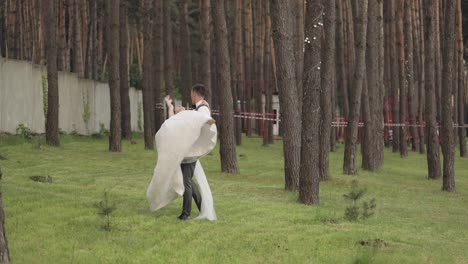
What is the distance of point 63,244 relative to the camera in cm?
1221

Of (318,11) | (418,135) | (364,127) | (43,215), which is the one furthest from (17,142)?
(418,135)

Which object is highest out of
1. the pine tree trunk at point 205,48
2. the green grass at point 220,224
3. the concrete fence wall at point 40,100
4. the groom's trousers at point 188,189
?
the pine tree trunk at point 205,48

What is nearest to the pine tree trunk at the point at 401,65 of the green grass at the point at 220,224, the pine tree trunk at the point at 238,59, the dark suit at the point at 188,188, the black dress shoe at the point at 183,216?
Answer: the pine tree trunk at the point at 238,59

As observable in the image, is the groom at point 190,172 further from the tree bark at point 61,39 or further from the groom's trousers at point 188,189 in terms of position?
the tree bark at point 61,39

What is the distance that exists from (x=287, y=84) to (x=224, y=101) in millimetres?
3867

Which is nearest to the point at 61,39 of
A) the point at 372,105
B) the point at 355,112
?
the point at 372,105

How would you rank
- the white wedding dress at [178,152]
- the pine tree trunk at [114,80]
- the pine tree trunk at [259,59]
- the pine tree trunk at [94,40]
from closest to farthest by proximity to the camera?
the white wedding dress at [178,152] < the pine tree trunk at [114,80] < the pine tree trunk at [259,59] < the pine tree trunk at [94,40]

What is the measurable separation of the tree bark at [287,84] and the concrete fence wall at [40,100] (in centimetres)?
1059

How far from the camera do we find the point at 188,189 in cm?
1444

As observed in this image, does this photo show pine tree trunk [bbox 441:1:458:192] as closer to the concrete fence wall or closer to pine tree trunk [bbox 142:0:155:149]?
pine tree trunk [bbox 142:0:155:149]

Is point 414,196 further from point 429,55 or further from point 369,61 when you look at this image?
point 369,61

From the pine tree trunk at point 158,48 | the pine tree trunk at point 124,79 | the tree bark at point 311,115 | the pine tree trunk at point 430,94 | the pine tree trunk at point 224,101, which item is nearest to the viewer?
the tree bark at point 311,115

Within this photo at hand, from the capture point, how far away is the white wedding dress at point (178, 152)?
14336mm

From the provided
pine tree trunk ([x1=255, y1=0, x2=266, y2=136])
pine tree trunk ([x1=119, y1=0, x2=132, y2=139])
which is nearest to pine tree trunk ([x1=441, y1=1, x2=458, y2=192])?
pine tree trunk ([x1=119, y1=0, x2=132, y2=139])
